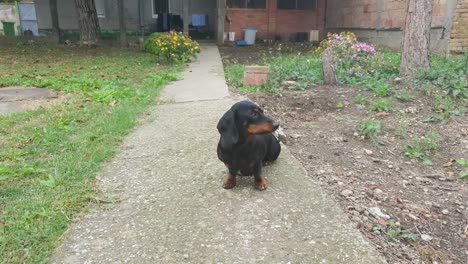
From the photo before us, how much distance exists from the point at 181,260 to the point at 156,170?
4.42ft

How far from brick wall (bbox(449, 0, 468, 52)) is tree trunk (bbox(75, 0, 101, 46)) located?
11420 mm

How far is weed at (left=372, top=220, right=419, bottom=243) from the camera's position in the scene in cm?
242

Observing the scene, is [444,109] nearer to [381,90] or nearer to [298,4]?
[381,90]

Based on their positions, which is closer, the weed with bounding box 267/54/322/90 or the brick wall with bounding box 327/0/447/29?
the weed with bounding box 267/54/322/90

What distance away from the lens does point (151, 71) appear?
29.5 ft

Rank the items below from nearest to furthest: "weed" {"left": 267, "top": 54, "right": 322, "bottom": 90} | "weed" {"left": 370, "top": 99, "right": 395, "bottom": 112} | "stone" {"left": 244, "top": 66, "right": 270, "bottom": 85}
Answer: "weed" {"left": 370, "top": 99, "right": 395, "bottom": 112}, "stone" {"left": 244, "top": 66, "right": 270, "bottom": 85}, "weed" {"left": 267, "top": 54, "right": 322, "bottom": 90}

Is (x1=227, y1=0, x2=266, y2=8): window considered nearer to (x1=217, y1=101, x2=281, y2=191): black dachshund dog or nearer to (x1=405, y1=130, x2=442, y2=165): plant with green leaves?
(x1=405, y1=130, x2=442, y2=165): plant with green leaves

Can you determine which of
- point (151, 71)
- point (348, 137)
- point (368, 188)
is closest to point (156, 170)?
point (368, 188)

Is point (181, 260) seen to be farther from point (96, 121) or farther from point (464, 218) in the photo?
point (96, 121)

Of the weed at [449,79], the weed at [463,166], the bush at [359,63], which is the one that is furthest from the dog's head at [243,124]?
the bush at [359,63]

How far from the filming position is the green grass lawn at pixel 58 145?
242cm

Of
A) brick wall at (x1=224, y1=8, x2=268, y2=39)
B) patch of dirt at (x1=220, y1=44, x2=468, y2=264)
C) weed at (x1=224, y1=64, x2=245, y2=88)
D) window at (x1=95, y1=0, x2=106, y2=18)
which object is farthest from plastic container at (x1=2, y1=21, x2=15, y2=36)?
patch of dirt at (x1=220, y1=44, x2=468, y2=264)

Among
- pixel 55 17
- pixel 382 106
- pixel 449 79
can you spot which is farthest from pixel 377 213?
Result: pixel 55 17

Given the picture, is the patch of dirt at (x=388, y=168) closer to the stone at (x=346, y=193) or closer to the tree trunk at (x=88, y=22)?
the stone at (x=346, y=193)
